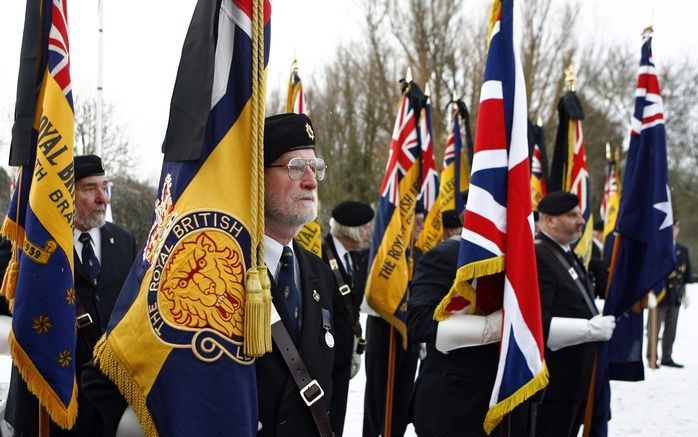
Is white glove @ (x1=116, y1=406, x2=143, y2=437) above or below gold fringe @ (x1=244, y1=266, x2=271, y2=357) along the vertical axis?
below

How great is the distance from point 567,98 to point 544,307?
3.31 m

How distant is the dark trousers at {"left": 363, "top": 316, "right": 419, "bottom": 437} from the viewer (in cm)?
627

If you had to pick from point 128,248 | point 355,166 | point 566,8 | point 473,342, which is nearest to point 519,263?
point 473,342

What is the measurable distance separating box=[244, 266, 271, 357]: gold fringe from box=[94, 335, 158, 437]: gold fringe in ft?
1.08

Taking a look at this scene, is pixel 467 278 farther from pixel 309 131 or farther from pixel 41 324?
pixel 41 324

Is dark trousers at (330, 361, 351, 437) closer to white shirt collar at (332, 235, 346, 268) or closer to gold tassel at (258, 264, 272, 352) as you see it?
gold tassel at (258, 264, 272, 352)

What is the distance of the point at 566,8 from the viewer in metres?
25.5

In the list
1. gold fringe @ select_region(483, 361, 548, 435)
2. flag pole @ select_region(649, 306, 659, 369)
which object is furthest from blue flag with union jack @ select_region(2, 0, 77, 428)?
flag pole @ select_region(649, 306, 659, 369)

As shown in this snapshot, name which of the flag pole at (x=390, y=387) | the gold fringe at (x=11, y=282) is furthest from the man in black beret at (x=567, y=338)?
the gold fringe at (x=11, y=282)

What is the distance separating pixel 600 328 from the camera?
4.30 meters

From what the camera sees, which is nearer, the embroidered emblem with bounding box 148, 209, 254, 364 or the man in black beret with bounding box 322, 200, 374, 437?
the embroidered emblem with bounding box 148, 209, 254, 364

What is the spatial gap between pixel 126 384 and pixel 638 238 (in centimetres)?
379

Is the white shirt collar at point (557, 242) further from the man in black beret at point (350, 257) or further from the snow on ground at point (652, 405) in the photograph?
the snow on ground at point (652, 405)

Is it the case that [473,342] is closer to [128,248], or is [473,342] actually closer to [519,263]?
[519,263]
